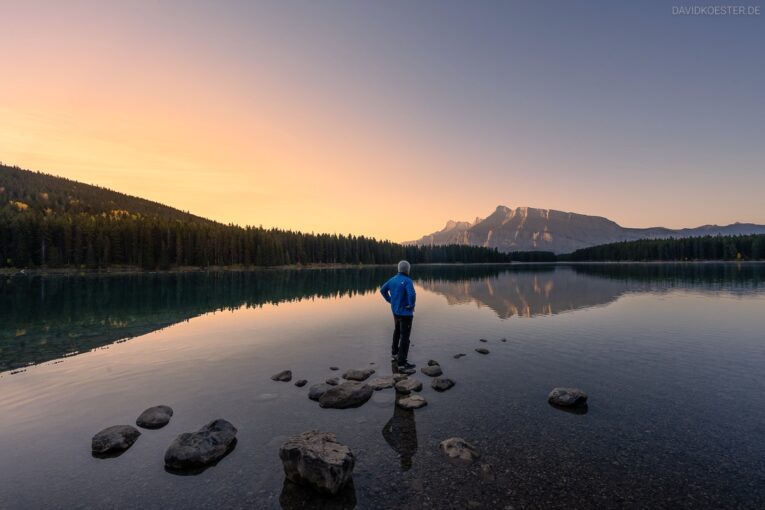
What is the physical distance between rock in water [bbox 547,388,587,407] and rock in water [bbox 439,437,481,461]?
5189 mm

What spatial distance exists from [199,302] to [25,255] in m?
131

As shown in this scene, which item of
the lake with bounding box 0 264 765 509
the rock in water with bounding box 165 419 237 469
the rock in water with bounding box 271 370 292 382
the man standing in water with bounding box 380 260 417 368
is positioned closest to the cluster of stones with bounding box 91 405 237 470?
the rock in water with bounding box 165 419 237 469

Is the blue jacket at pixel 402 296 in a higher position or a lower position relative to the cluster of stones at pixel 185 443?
higher

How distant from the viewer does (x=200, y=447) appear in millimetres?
9938

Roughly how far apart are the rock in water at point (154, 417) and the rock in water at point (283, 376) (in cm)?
480

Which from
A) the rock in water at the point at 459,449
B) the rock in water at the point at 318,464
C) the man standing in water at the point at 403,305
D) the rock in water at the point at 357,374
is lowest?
the rock in water at the point at 357,374

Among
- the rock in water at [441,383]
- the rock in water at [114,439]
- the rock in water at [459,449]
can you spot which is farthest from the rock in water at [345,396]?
the rock in water at [114,439]

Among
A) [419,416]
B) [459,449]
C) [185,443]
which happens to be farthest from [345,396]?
[185,443]

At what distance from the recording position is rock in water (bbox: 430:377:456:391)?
15.3m

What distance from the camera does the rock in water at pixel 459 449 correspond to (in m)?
9.71

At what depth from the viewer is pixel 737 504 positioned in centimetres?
A: 764

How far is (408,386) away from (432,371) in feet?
8.97

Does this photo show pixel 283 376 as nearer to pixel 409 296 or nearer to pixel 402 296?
pixel 402 296

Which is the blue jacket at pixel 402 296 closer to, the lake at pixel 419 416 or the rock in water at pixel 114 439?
the lake at pixel 419 416
